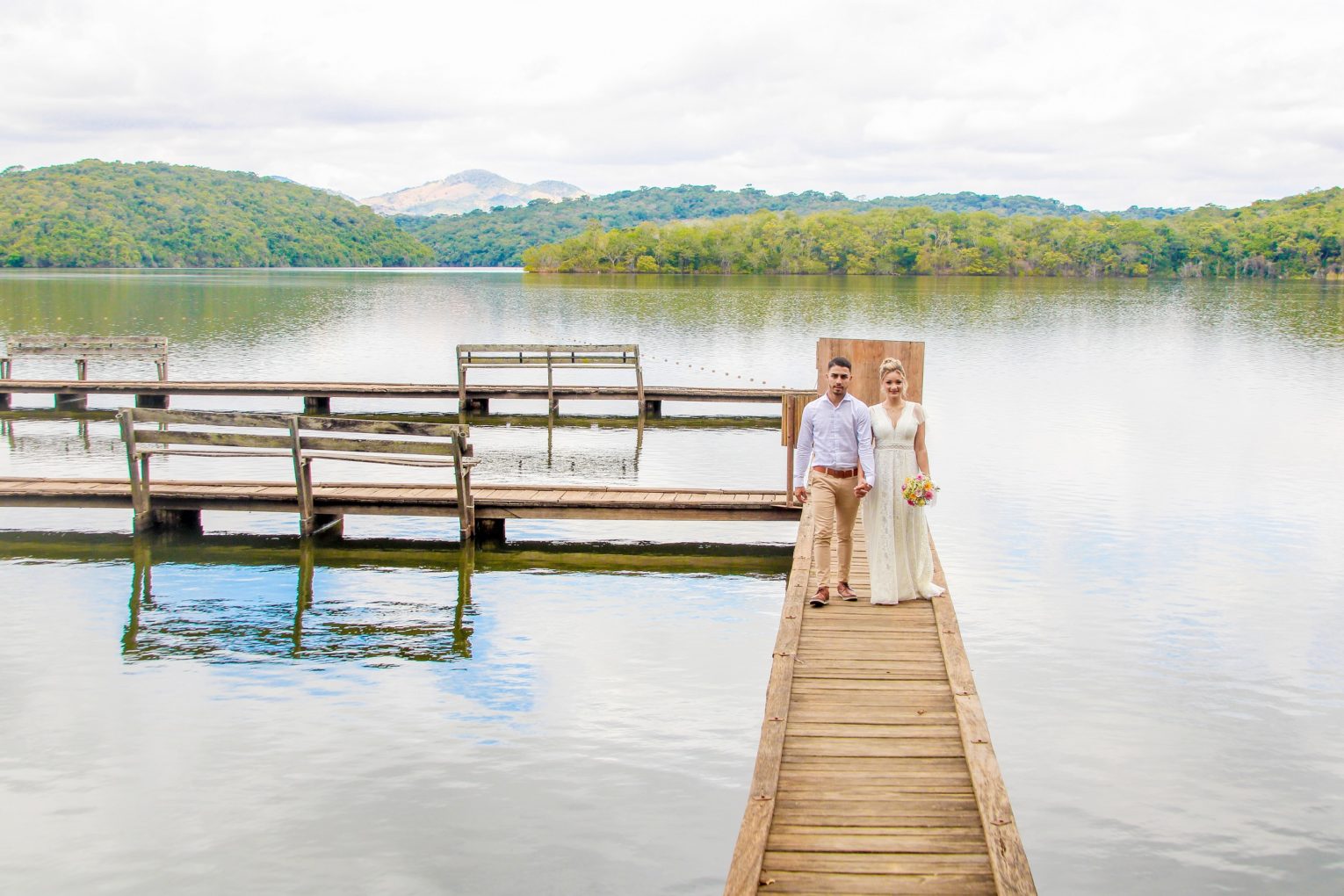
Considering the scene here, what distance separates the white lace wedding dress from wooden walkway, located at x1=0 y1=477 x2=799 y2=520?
4727mm

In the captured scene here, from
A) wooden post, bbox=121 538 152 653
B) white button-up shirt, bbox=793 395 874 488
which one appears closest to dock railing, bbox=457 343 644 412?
wooden post, bbox=121 538 152 653

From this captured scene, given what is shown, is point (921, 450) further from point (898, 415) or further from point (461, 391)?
point (461, 391)

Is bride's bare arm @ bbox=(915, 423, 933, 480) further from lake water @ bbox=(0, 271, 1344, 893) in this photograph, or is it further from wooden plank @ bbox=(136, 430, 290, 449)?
wooden plank @ bbox=(136, 430, 290, 449)

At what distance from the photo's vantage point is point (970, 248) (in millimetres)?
155375

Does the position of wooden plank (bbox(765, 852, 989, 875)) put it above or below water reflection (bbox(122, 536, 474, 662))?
above

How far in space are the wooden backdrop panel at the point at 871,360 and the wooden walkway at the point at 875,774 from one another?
348 centimetres

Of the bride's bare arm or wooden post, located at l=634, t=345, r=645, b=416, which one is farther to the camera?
wooden post, located at l=634, t=345, r=645, b=416

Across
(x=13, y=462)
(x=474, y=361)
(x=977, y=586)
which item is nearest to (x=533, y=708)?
(x=977, y=586)

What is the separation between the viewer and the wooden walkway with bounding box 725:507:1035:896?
545 cm

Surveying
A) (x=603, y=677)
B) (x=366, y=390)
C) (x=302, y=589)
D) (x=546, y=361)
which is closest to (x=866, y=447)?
(x=603, y=677)

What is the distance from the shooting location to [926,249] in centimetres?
15700

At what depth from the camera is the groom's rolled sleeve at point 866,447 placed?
8.82 meters

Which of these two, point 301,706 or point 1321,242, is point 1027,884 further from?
point 1321,242

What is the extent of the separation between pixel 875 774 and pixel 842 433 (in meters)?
3.15
